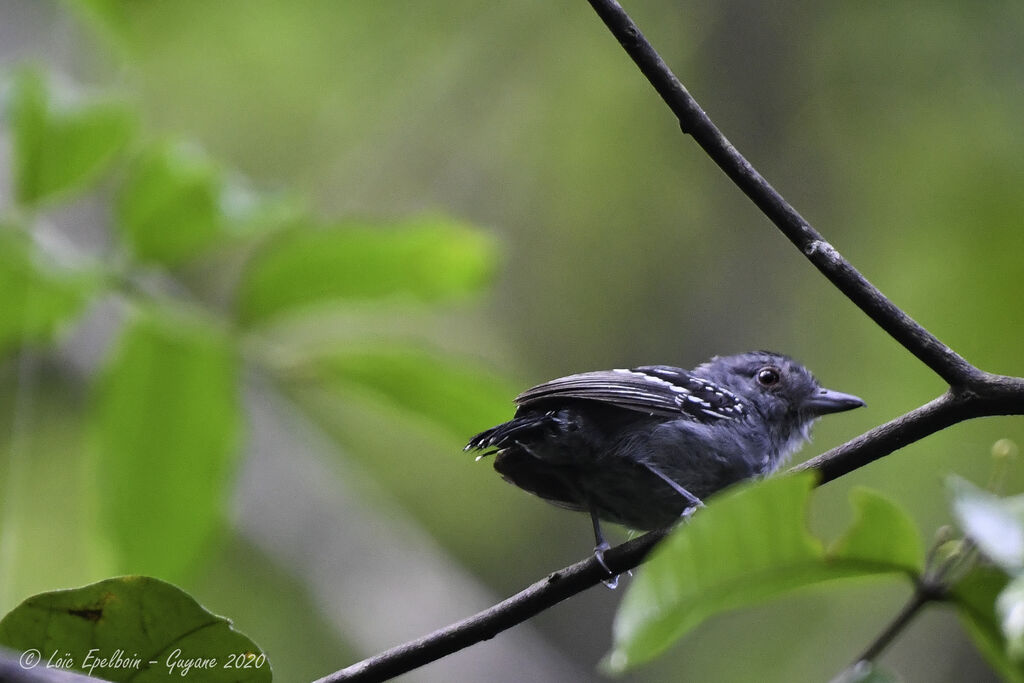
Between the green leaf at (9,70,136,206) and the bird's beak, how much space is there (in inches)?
115

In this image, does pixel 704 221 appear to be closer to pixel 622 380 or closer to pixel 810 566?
pixel 622 380

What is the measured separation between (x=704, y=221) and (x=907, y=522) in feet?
25.7

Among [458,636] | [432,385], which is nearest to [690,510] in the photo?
[432,385]

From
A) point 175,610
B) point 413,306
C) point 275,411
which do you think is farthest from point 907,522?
point 275,411

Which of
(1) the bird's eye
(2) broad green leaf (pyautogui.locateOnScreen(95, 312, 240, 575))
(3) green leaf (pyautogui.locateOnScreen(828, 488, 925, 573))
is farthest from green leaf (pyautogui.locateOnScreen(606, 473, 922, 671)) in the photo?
(1) the bird's eye

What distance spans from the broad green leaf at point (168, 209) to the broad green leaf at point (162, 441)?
22 centimetres

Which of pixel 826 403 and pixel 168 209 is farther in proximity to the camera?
pixel 826 403

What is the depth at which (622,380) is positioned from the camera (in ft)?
12.6

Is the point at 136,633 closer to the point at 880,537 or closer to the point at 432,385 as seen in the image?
the point at 432,385

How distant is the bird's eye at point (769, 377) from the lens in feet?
14.7

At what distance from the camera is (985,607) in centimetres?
174

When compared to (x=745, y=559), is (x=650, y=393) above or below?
above

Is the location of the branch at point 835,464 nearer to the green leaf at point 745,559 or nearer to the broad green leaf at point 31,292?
the green leaf at point 745,559

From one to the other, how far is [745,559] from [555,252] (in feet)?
25.7
